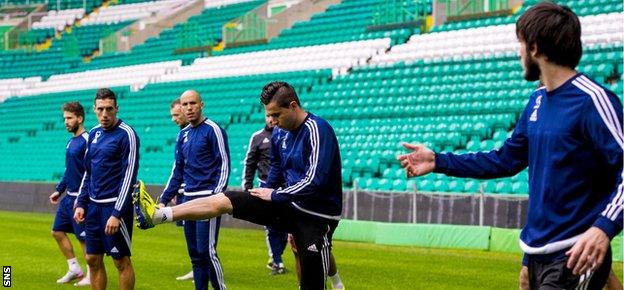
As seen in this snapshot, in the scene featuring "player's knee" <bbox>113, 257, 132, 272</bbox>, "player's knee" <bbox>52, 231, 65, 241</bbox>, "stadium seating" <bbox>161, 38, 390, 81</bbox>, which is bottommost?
"player's knee" <bbox>52, 231, 65, 241</bbox>

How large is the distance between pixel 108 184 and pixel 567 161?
650 cm

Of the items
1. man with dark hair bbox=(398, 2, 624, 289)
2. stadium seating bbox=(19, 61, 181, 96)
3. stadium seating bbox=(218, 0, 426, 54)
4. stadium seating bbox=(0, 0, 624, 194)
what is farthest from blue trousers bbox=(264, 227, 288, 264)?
stadium seating bbox=(19, 61, 181, 96)

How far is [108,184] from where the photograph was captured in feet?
35.1

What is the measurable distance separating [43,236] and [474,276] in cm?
997

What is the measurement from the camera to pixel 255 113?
3347 cm

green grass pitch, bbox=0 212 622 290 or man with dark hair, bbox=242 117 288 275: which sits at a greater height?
man with dark hair, bbox=242 117 288 275

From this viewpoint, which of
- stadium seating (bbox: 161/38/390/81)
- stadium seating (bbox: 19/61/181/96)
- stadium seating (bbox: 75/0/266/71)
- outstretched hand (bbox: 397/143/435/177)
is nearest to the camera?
outstretched hand (bbox: 397/143/435/177)

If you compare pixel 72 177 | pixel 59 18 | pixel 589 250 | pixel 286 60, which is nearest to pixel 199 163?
pixel 72 177

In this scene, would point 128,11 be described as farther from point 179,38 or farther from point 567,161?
point 567,161

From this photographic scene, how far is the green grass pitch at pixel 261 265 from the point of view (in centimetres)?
1366

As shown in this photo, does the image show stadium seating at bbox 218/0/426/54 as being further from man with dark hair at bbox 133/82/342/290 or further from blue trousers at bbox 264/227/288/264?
man with dark hair at bbox 133/82/342/290

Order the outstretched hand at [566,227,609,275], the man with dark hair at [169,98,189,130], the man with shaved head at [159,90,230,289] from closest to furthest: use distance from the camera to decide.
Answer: the outstretched hand at [566,227,609,275] < the man with shaved head at [159,90,230,289] < the man with dark hair at [169,98,189,130]

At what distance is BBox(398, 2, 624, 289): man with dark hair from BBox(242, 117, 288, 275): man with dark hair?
8.86 m

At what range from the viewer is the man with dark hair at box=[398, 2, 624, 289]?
4801 mm
